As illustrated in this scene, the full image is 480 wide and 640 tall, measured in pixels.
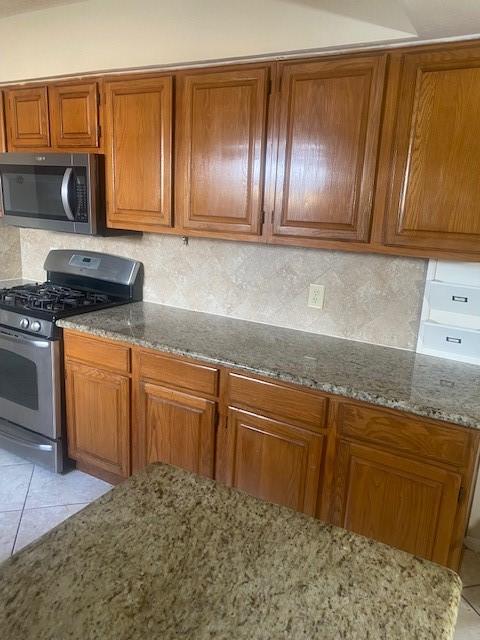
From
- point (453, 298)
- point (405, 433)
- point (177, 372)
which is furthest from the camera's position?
point (177, 372)

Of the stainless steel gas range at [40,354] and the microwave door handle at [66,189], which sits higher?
the microwave door handle at [66,189]

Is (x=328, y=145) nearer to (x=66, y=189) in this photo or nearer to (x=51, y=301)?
(x=66, y=189)

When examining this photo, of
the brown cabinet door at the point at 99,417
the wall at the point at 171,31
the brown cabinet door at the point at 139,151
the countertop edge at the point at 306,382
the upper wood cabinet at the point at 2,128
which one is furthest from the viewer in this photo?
the upper wood cabinet at the point at 2,128

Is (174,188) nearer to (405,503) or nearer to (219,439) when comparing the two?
(219,439)

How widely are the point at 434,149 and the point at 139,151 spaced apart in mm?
1421

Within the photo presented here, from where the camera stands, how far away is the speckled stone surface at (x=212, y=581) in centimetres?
74

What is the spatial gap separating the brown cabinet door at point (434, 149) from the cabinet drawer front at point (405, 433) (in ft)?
2.22

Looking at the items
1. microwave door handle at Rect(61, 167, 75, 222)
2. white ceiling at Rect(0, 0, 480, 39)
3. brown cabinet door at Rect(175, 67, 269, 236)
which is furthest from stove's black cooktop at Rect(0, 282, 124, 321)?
white ceiling at Rect(0, 0, 480, 39)

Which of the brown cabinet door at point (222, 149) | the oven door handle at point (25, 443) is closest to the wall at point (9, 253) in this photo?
the oven door handle at point (25, 443)

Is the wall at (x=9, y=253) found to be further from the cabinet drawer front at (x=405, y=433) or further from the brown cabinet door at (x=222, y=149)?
the cabinet drawer front at (x=405, y=433)

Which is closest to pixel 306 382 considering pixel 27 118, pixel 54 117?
pixel 54 117

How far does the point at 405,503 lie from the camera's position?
5.89 ft

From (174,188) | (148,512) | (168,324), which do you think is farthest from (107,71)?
(148,512)

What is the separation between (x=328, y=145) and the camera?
6.61 ft
